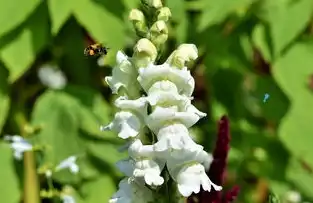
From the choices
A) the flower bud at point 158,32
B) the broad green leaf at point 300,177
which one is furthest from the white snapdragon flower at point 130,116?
the broad green leaf at point 300,177

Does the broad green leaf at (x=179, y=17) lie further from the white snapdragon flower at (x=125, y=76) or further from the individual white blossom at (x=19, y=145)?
the white snapdragon flower at (x=125, y=76)

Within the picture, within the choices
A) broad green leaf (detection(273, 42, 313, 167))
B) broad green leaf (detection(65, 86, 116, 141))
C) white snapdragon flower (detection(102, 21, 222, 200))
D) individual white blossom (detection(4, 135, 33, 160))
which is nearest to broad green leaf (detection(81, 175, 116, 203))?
broad green leaf (detection(65, 86, 116, 141))

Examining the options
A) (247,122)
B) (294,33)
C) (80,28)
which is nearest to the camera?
(294,33)

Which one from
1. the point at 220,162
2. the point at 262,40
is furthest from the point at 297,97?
the point at 220,162

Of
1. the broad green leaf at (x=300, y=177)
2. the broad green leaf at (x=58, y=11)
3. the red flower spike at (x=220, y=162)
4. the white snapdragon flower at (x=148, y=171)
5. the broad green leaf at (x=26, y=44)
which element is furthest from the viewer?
the broad green leaf at (x=300, y=177)

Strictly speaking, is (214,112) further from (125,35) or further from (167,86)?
(167,86)

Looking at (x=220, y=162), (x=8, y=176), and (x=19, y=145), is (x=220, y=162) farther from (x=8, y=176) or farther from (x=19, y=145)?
(x=8, y=176)

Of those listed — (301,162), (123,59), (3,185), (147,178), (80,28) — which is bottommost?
(301,162)

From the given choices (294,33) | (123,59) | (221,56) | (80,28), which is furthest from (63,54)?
(123,59)
